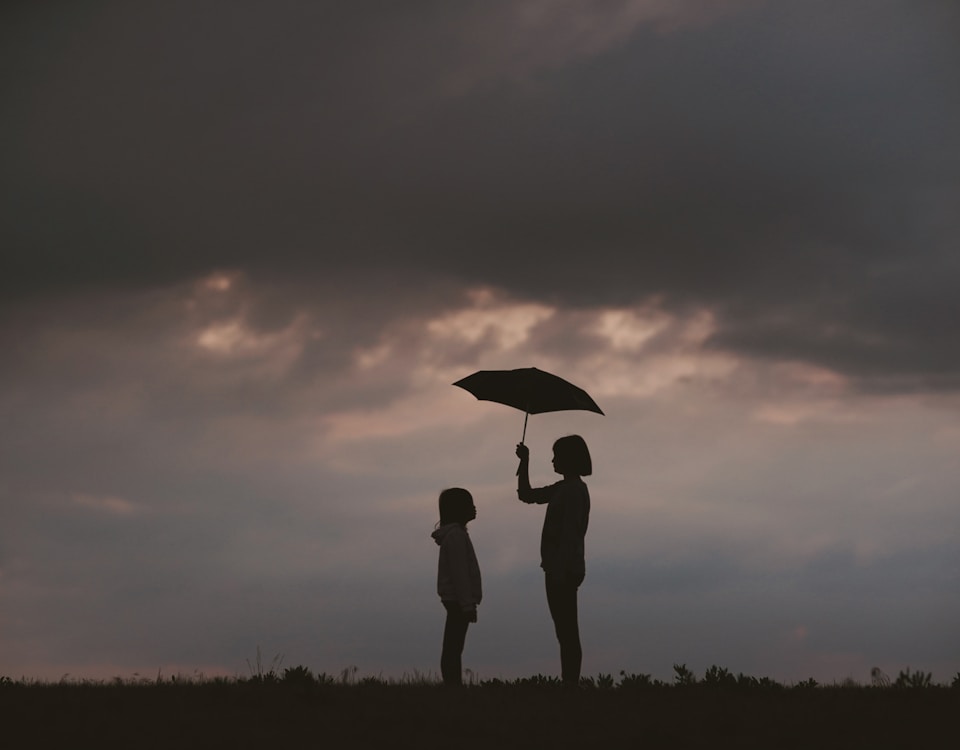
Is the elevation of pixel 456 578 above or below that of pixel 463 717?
above

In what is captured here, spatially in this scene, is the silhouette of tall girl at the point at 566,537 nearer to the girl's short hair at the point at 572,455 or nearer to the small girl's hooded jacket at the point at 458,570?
the girl's short hair at the point at 572,455

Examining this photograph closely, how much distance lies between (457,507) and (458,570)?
2.55ft

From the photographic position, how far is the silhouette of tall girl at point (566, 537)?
1312 cm

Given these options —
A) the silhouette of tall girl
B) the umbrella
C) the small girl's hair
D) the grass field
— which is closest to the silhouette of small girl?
the small girl's hair

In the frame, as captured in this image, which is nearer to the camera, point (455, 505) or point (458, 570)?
point (458, 570)

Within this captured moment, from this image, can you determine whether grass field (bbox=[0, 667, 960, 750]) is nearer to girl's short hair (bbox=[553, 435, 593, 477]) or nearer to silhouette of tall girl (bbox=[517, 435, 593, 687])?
silhouette of tall girl (bbox=[517, 435, 593, 687])

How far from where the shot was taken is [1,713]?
1158 cm

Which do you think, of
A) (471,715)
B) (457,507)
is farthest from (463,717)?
(457,507)

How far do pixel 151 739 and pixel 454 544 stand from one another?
14.4 ft

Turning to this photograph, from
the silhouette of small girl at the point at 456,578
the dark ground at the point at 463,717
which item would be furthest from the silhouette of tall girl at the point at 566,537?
the silhouette of small girl at the point at 456,578

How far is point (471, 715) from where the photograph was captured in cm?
1130

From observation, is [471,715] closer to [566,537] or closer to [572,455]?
[566,537]

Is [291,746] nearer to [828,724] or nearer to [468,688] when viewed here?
[468,688]

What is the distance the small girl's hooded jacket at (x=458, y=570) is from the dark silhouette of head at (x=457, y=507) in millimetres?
94
